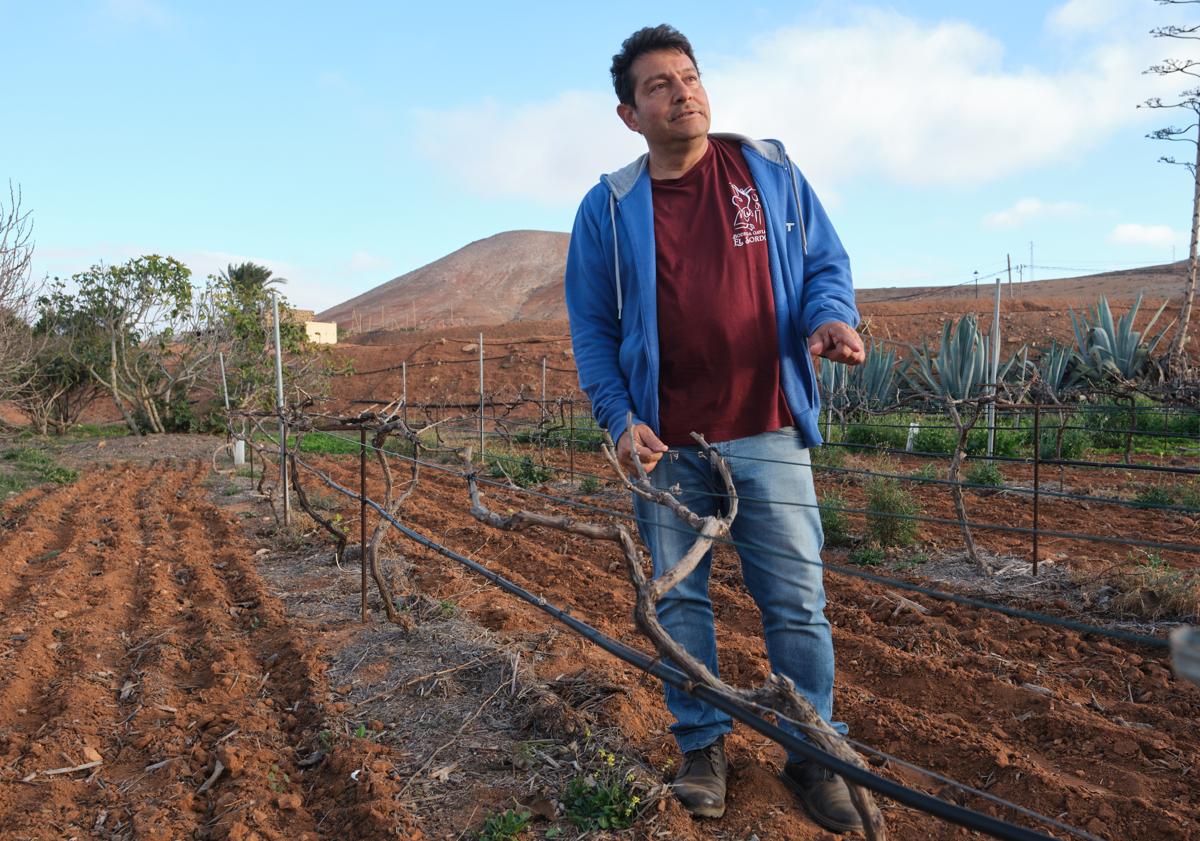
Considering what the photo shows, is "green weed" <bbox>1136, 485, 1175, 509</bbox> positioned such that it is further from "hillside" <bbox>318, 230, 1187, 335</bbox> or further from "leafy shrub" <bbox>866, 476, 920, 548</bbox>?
"hillside" <bbox>318, 230, 1187, 335</bbox>

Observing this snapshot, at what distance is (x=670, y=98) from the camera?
1949 millimetres

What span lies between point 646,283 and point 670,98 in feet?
1.34

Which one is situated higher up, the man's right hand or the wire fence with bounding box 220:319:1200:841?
the man's right hand

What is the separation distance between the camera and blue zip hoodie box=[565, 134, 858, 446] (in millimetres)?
1999

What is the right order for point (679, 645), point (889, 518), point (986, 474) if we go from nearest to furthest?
point (679, 645) < point (889, 518) < point (986, 474)

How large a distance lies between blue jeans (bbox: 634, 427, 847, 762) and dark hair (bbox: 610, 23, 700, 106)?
86 centimetres

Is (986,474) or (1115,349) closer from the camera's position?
(986,474)

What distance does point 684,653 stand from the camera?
1.61m

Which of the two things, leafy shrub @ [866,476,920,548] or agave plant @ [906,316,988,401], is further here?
agave plant @ [906,316,988,401]

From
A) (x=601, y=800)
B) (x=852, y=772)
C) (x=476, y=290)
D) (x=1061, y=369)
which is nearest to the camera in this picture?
(x=852, y=772)

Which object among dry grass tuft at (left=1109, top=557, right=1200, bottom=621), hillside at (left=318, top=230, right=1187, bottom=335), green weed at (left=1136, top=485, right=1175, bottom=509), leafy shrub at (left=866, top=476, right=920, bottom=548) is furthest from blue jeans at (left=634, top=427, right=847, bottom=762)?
hillside at (left=318, top=230, right=1187, bottom=335)

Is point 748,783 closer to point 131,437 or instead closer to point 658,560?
point 658,560

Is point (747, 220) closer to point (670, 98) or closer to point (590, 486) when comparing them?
point (670, 98)

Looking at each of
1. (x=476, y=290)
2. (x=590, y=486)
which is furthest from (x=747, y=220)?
(x=476, y=290)
